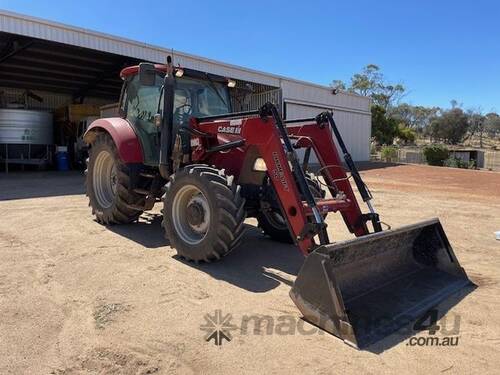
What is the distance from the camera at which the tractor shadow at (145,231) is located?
607cm

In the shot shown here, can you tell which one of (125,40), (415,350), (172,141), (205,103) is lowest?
(415,350)

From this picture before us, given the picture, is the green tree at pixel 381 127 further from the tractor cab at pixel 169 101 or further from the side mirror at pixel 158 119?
the side mirror at pixel 158 119

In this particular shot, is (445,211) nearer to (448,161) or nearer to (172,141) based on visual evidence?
(172,141)

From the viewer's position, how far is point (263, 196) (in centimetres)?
532

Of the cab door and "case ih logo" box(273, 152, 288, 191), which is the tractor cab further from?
"case ih logo" box(273, 152, 288, 191)

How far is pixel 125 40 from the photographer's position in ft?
48.6

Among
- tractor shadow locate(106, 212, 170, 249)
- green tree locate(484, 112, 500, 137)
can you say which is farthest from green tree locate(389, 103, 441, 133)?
tractor shadow locate(106, 212, 170, 249)

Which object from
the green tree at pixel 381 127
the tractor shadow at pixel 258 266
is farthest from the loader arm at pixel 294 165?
the green tree at pixel 381 127

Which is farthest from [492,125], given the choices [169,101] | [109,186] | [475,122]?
[169,101]

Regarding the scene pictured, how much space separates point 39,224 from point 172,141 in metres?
2.98

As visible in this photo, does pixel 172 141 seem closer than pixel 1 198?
Yes

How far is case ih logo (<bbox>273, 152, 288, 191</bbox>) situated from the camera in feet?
14.6

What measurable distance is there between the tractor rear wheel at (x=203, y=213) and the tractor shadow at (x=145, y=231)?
2.60ft

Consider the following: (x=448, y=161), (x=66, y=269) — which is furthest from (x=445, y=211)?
(x=448, y=161)
